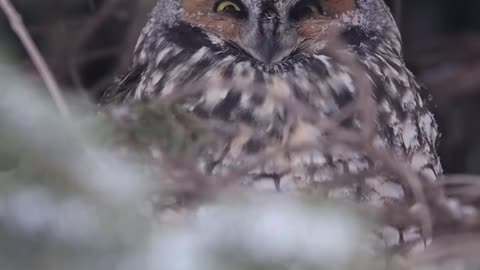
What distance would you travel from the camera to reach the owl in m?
1.65

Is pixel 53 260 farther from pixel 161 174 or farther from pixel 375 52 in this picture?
pixel 375 52

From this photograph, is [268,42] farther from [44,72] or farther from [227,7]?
[44,72]

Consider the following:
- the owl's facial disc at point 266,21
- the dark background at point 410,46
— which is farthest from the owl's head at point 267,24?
the dark background at point 410,46

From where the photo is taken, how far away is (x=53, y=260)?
853mm

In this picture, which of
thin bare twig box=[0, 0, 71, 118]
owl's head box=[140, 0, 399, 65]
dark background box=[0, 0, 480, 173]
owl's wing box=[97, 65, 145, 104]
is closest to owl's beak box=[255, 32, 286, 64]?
owl's head box=[140, 0, 399, 65]

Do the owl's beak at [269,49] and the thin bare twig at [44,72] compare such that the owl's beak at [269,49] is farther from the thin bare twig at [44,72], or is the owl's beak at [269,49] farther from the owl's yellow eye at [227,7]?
the thin bare twig at [44,72]

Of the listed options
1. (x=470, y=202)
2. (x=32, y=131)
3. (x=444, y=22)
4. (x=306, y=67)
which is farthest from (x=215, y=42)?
(x=444, y=22)

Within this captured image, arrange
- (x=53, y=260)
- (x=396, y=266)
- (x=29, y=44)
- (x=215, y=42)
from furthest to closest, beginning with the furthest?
(x=215, y=42) → (x=29, y=44) → (x=396, y=266) → (x=53, y=260)

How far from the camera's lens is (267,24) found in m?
1.74

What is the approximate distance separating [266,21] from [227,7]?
3.1 inches

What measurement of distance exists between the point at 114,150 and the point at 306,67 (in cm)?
75

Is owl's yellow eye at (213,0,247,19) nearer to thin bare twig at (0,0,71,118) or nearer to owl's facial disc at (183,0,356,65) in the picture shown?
owl's facial disc at (183,0,356,65)

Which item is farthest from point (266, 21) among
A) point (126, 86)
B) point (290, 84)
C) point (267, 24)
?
point (126, 86)

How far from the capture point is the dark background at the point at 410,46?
8.24ft
